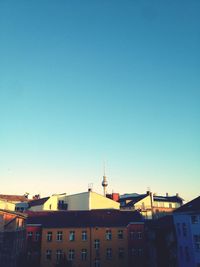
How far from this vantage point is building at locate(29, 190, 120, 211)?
205 ft

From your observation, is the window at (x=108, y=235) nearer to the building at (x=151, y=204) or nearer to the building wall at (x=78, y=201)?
the building wall at (x=78, y=201)

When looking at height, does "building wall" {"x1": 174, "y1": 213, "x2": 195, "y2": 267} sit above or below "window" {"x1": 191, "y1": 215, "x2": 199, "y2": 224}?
below

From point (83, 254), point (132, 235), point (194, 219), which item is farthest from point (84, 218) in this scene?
point (194, 219)

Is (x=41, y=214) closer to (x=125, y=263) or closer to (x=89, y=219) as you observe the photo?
(x=89, y=219)

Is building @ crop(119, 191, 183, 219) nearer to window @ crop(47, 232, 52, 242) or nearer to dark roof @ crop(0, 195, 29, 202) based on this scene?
dark roof @ crop(0, 195, 29, 202)

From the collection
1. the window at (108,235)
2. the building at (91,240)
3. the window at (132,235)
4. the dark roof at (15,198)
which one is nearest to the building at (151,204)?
the window at (132,235)

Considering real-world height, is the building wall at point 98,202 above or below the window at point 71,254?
above

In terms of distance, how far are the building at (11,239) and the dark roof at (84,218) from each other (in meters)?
3.28

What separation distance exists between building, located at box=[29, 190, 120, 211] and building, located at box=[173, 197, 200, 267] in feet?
81.9

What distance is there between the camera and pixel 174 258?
135 feet

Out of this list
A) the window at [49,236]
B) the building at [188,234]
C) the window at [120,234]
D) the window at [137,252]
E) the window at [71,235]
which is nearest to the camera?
the building at [188,234]

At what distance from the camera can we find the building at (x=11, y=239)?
37594 mm

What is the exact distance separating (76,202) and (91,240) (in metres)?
22.2

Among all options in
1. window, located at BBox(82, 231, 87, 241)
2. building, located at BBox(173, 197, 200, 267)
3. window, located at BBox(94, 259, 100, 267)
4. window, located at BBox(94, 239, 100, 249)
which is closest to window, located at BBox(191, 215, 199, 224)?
building, located at BBox(173, 197, 200, 267)
